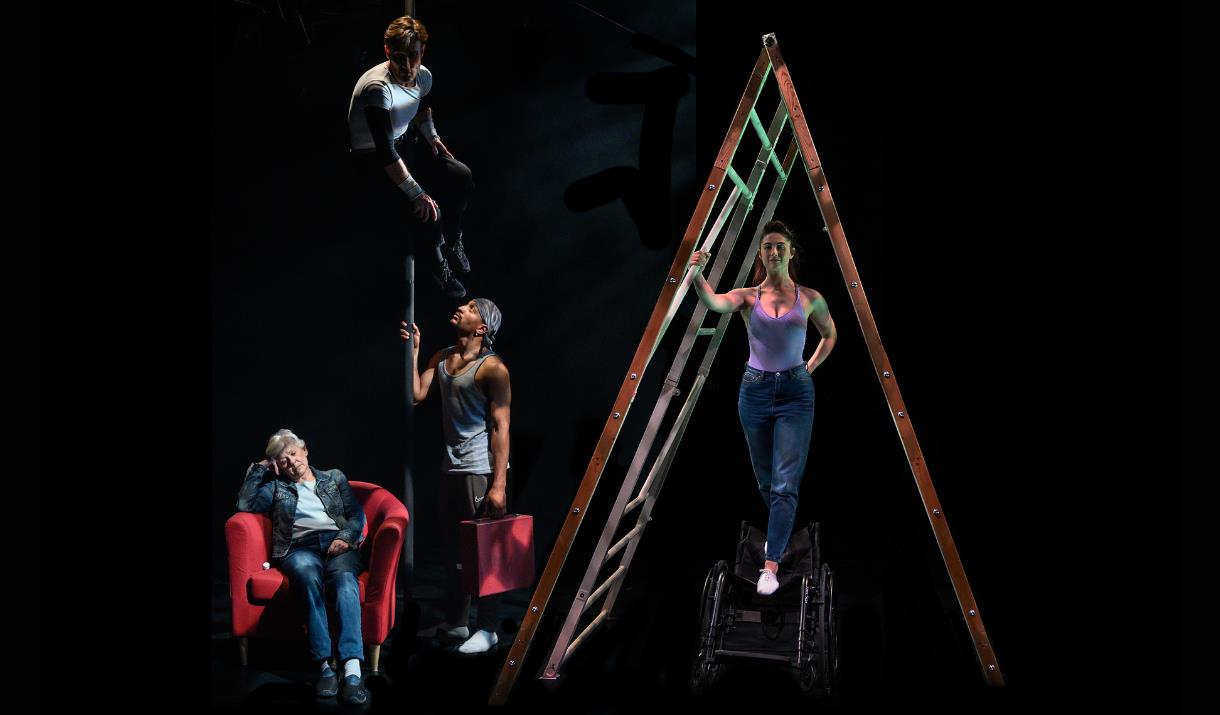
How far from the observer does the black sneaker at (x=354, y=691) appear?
167 inches

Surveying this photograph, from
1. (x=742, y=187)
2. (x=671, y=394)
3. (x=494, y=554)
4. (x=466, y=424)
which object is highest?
(x=742, y=187)

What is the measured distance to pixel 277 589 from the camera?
4.56m

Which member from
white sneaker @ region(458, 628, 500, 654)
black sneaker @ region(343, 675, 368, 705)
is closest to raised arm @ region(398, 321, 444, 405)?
white sneaker @ region(458, 628, 500, 654)

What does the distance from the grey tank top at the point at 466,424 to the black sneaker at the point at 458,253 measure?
19.3 inches

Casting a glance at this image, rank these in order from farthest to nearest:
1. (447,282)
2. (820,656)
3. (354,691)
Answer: (447,282) < (354,691) < (820,656)

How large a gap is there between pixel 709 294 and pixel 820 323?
0.50 meters

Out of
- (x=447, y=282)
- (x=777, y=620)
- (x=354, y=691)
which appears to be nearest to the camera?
(x=354, y=691)

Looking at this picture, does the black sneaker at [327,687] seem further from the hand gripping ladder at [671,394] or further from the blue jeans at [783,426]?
the blue jeans at [783,426]

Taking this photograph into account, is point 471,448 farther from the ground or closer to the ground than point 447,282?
closer to the ground

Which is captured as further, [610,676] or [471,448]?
[471,448]

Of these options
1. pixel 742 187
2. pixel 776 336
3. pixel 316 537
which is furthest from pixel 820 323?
pixel 316 537

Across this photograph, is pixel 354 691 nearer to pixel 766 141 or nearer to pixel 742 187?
pixel 742 187

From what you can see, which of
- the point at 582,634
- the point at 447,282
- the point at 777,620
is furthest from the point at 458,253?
the point at 777,620

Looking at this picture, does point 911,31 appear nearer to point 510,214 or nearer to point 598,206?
point 598,206
